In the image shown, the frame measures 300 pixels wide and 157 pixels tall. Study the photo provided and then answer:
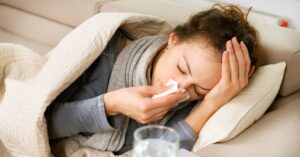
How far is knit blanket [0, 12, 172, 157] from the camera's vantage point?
1103mm

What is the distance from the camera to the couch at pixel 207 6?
0.99 m

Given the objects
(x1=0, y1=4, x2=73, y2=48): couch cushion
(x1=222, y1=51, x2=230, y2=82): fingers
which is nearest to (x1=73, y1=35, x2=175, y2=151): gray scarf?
(x1=222, y1=51, x2=230, y2=82): fingers

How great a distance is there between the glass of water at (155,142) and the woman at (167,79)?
0.75 ft

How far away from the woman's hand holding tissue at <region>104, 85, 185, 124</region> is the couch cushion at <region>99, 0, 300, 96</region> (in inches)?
14.4

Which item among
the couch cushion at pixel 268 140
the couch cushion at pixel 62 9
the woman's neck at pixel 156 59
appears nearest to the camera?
the couch cushion at pixel 268 140

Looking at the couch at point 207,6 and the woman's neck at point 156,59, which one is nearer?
the couch at point 207,6

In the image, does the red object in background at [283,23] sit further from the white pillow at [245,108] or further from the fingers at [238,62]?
the fingers at [238,62]

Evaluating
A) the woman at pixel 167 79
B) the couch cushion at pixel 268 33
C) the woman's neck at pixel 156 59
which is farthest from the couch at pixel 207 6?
the woman's neck at pixel 156 59

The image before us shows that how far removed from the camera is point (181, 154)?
872 mm

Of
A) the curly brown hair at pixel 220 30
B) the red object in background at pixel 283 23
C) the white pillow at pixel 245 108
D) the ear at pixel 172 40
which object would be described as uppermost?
the curly brown hair at pixel 220 30

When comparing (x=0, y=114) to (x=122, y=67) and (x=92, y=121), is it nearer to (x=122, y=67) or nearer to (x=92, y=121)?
(x=92, y=121)

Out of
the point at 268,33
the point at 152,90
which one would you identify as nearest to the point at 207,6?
the point at 268,33

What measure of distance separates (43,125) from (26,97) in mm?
102

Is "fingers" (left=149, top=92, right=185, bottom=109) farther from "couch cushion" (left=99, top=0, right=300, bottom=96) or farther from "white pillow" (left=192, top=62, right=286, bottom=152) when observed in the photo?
"couch cushion" (left=99, top=0, right=300, bottom=96)
